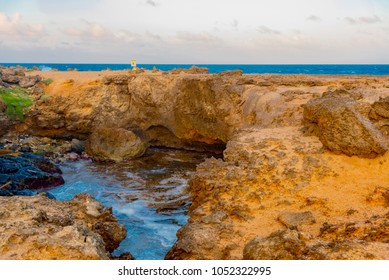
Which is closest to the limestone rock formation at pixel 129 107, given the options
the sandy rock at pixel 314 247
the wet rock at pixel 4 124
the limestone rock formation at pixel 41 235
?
the wet rock at pixel 4 124

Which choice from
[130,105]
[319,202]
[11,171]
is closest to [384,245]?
[319,202]

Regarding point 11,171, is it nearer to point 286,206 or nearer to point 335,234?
point 286,206

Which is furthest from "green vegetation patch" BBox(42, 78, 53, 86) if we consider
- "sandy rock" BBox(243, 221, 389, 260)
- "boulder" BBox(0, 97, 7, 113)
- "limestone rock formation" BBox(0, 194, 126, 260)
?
"sandy rock" BBox(243, 221, 389, 260)

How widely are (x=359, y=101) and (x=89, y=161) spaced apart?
12767 millimetres

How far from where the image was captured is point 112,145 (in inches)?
725

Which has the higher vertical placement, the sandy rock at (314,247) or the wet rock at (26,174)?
the sandy rock at (314,247)

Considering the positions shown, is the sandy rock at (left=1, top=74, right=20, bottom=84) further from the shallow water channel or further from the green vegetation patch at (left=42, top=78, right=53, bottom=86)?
the shallow water channel

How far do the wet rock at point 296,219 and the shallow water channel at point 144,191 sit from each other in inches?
133

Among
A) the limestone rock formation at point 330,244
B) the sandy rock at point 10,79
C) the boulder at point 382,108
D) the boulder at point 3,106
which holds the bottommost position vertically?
the limestone rock formation at point 330,244

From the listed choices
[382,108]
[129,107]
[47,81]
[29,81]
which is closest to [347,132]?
[382,108]

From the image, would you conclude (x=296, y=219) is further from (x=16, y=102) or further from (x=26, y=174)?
(x=16, y=102)

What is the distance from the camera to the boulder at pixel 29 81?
21.8 meters

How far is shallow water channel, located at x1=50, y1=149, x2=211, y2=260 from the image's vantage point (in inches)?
394

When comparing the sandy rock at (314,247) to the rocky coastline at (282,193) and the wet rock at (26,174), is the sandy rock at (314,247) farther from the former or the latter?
the wet rock at (26,174)
